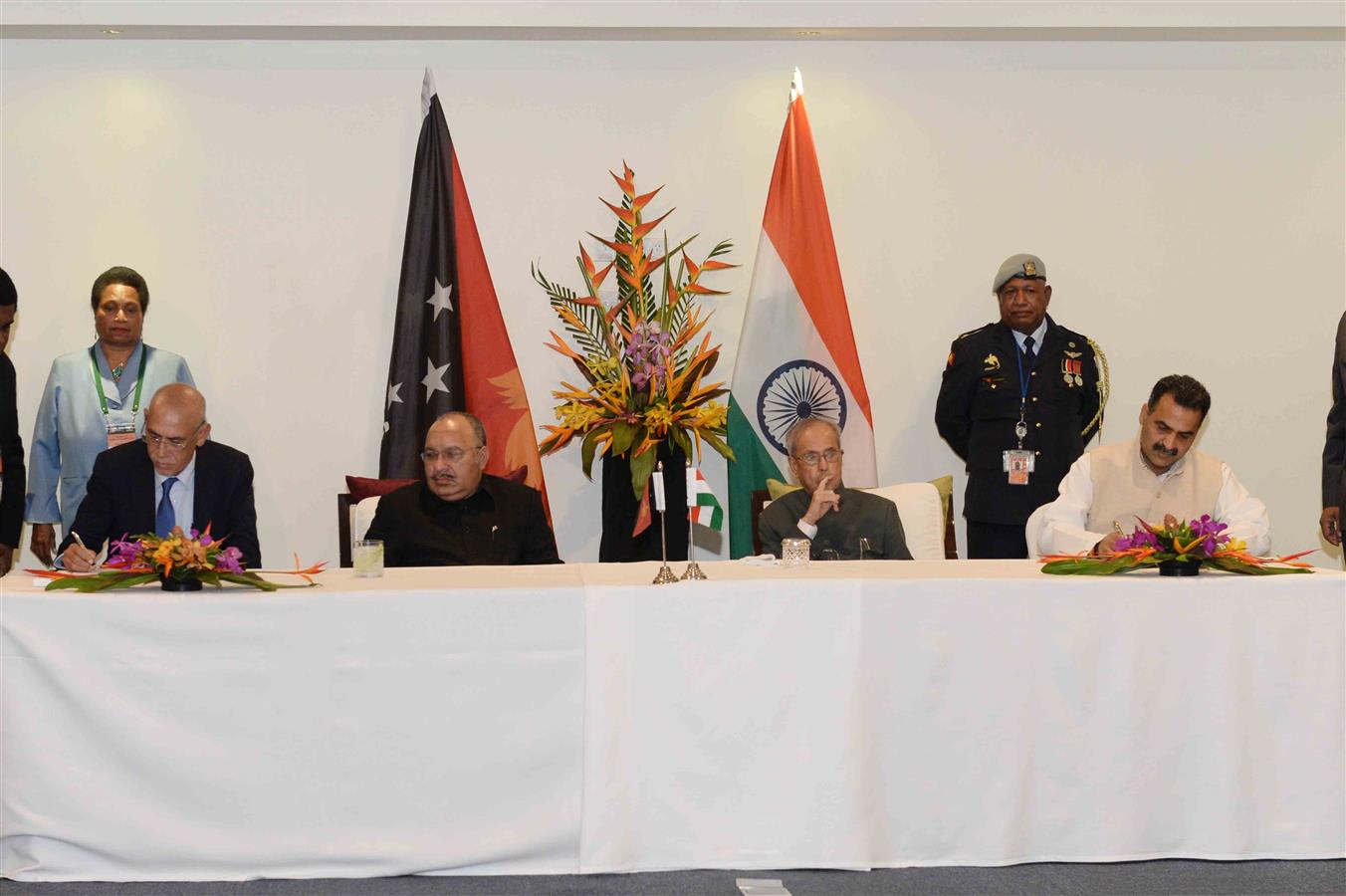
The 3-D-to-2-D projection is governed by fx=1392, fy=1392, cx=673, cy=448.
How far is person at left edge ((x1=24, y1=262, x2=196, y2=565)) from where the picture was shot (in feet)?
18.0

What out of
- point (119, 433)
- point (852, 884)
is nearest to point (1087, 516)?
point (852, 884)

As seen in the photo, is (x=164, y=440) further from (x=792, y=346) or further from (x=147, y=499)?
(x=792, y=346)

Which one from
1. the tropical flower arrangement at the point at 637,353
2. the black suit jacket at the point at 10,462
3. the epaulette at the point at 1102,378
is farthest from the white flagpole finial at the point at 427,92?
the epaulette at the point at 1102,378

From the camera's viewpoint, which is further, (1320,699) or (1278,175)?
(1278,175)

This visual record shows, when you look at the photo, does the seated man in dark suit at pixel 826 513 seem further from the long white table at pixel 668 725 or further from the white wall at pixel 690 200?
the white wall at pixel 690 200

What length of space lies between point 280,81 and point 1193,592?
457 cm

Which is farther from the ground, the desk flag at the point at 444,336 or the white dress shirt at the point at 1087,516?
the desk flag at the point at 444,336

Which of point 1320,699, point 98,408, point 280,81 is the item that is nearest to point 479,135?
point 280,81

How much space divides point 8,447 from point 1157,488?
3.72 m

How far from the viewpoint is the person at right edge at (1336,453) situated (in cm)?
511

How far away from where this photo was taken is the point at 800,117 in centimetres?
613

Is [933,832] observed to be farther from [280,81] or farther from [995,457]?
[280,81]

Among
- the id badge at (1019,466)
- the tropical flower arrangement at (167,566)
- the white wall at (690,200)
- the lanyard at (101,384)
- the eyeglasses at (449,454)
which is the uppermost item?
the white wall at (690,200)

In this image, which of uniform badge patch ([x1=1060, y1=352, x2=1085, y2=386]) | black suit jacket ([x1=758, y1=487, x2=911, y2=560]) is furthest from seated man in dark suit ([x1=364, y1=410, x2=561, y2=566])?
uniform badge patch ([x1=1060, y1=352, x2=1085, y2=386])
